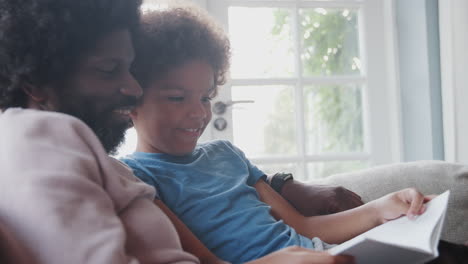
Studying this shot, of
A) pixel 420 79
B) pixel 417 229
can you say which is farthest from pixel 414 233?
pixel 420 79

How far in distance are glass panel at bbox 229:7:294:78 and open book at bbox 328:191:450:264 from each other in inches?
54.8

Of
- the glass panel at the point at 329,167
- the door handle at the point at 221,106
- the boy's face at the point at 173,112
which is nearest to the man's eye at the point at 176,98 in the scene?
the boy's face at the point at 173,112

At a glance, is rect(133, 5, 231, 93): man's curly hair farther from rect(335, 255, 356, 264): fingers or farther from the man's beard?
rect(335, 255, 356, 264): fingers

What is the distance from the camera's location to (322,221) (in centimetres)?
117

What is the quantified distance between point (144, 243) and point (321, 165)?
1720mm

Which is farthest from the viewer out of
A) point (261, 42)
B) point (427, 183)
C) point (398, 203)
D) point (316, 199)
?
point (261, 42)

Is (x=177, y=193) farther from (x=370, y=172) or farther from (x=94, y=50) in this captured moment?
(x=370, y=172)

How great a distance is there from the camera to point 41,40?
748mm

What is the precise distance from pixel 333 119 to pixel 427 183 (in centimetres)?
97

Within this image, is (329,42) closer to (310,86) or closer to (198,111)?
(310,86)

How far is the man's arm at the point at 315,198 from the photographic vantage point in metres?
1.23

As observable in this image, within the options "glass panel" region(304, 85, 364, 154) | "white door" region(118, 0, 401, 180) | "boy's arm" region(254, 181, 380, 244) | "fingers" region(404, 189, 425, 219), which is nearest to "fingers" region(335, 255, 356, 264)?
"fingers" region(404, 189, 425, 219)

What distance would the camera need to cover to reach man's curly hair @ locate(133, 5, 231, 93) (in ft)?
3.50

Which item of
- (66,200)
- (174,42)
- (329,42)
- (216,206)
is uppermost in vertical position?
(329,42)
